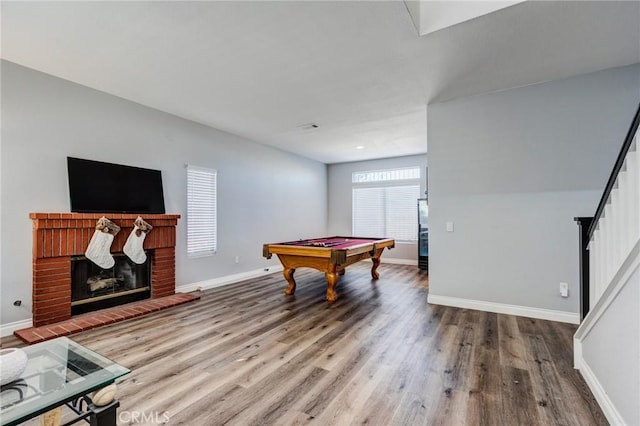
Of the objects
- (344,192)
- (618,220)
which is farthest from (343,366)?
(344,192)

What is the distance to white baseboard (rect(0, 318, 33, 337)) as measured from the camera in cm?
286

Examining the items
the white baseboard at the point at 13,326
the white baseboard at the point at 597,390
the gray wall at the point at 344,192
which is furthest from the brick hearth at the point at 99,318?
the gray wall at the point at 344,192

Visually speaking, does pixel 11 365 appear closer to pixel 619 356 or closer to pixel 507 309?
pixel 619 356

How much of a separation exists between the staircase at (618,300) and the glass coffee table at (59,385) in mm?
2381

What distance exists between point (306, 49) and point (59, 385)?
2885mm

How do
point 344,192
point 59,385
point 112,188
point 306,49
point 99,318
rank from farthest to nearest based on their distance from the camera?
point 344,192 → point 112,188 → point 99,318 → point 306,49 → point 59,385

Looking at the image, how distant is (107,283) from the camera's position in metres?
3.70

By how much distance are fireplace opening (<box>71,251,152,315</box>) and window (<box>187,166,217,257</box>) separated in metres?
0.76

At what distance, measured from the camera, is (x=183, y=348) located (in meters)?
2.59

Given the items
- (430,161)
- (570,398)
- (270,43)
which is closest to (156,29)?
(270,43)

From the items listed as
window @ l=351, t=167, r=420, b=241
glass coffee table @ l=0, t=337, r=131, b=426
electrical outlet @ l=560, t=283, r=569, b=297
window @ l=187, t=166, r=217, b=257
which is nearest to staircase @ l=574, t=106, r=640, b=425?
electrical outlet @ l=560, t=283, r=569, b=297

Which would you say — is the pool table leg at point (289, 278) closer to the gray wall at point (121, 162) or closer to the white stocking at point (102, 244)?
the gray wall at point (121, 162)

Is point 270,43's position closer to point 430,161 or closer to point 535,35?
point 535,35

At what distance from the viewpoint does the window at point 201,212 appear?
4.66m
